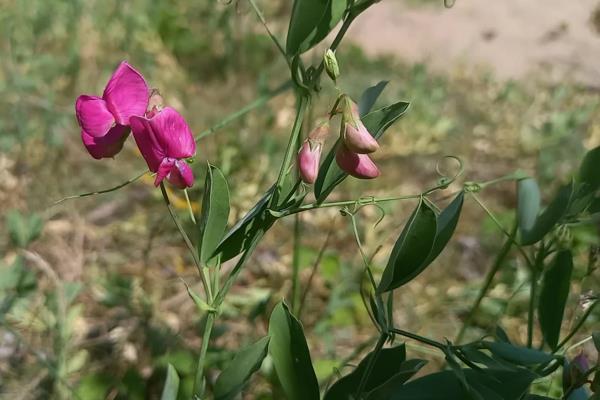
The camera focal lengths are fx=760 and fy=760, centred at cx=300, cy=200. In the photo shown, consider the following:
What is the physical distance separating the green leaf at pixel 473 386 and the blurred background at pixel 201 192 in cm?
23

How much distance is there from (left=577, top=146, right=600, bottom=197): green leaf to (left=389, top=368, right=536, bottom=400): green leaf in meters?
0.26

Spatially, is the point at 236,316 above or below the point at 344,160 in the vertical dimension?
below

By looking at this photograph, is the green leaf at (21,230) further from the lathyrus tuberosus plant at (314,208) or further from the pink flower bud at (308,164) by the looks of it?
the pink flower bud at (308,164)

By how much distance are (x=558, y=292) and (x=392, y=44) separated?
280 cm

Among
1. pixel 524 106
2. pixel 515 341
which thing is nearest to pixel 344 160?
pixel 515 341

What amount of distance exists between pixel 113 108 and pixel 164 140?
6cm

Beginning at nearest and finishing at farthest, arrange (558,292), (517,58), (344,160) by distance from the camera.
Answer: (344,160) < (558,292) < (517,58)

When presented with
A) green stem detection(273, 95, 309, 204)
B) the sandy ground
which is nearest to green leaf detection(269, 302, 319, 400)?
green stem detection(273, 95, 309, 204)

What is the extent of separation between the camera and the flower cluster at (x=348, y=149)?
0.64 metres

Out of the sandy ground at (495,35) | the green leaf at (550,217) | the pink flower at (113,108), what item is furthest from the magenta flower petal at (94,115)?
the sandy ground at (495,35)

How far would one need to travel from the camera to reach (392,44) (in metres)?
3.46

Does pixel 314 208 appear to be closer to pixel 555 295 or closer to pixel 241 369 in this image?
pixel 241 369

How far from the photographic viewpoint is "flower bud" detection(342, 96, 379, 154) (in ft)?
2.08

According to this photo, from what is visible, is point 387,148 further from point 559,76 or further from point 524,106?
point 559,76
